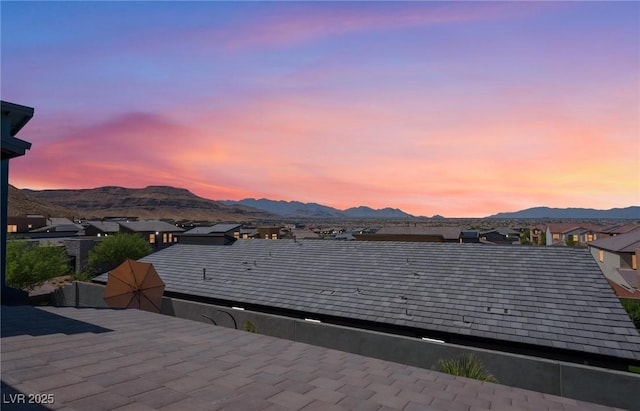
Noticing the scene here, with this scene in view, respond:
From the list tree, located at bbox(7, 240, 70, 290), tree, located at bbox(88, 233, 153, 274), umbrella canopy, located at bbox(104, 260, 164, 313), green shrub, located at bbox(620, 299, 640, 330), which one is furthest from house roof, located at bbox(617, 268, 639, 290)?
tree, located at bbox(7, 240, 70, 290)

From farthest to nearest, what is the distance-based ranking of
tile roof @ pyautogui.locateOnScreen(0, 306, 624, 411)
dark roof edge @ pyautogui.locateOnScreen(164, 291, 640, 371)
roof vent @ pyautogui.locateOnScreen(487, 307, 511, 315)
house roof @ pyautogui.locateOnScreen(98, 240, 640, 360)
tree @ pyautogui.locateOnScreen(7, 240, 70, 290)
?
tree @ pyautogui.locateOnScreen(7, 240, 70, 290) < roof vent @ pyautogui.locateOnScreen(487, 307, 511, 315) < house roof @ pyautogui.locateOnScreen(98, 240, 640, 360) < dark roof edge @ pyautogui.locateOnScreen(164, 291, 640, 371) < tile roof @ pyautogui.locateOnScreen(0, 306, 624, 411)

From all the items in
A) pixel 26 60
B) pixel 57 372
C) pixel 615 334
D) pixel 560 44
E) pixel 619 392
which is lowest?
pixel 619 392

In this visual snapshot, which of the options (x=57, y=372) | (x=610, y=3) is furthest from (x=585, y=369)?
(x=610, y=3)

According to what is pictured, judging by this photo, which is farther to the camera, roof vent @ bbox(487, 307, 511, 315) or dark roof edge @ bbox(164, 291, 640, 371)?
roof vent @ bbox(487, 307, 511, 315)

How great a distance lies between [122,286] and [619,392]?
66.6 ft

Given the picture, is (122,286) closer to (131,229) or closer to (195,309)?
(195,309)

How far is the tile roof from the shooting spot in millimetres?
5301

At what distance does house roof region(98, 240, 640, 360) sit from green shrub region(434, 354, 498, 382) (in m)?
2.05

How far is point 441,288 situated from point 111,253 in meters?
45.1

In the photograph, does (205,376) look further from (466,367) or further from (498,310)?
(498,310)

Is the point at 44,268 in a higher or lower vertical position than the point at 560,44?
lower

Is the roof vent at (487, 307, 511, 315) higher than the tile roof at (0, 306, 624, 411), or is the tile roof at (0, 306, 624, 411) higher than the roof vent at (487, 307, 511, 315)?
the tile roof at (0, 306, 624, 411)

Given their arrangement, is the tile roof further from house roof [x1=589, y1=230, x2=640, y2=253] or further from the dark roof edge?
house roof [x1=589, y1=230, x2=640, y2=253]

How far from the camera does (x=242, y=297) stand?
20625mm
